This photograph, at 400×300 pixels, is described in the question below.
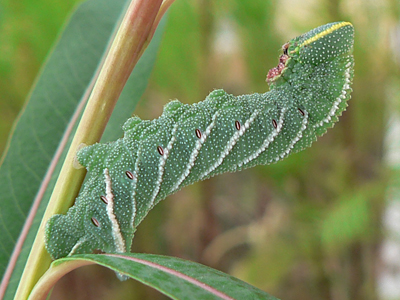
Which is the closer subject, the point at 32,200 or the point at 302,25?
the point at 32,200

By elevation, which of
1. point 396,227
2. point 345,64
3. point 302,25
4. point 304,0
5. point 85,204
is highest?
point 304,0

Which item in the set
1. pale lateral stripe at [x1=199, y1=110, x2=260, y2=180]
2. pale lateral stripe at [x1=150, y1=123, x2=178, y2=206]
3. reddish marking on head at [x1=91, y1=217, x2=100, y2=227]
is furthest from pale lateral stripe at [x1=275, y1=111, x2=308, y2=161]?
reddish marking on head at [x1=91, y1=217, x2=100, y2=227]

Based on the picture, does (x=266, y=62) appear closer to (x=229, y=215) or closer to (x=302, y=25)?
(x=302, y=25)

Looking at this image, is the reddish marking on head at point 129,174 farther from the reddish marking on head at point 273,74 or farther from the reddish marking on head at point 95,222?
the reddish marking on head at point 273,74

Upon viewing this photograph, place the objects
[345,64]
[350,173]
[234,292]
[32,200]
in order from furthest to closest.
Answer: [350,173] → [345,64] → [32,200] → [234,292]

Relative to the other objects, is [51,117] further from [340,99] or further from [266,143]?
[340,99]

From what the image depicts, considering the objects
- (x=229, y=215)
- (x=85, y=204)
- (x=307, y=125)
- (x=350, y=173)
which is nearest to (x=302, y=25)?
(x=350, y=173)

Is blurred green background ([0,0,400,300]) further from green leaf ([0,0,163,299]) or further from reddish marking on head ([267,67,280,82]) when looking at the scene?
green leaf ([0,0,163,299])
